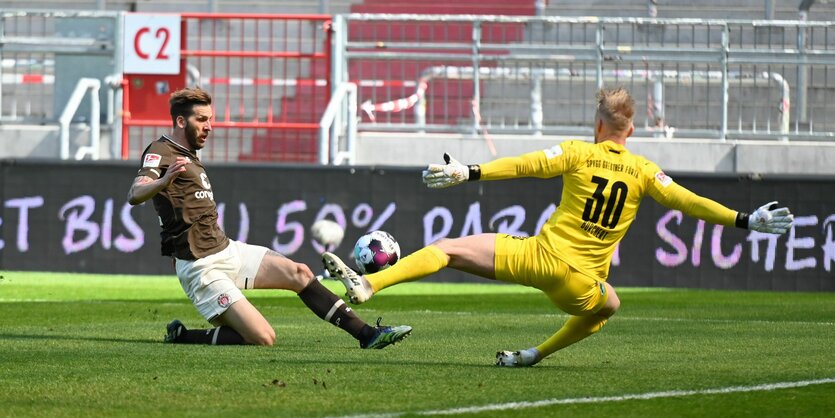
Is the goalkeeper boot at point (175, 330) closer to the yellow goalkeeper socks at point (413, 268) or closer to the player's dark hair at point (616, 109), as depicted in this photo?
the yellow goalkeeper socks at point (413, 268)

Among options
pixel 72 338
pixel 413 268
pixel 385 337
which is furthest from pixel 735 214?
pixel 72 338

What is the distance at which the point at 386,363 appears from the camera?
27.9ft

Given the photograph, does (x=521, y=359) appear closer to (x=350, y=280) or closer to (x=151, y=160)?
(x=350, y=280)

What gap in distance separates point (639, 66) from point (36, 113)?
325 inches

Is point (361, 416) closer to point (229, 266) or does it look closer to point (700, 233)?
point (229, 266)

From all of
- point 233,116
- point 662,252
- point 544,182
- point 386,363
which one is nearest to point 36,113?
point 233,116

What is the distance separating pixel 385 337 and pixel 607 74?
11089mm

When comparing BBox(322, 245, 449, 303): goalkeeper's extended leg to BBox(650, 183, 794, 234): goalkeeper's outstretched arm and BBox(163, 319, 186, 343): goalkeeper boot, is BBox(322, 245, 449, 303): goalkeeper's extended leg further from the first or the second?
BBox(163, 319, 186, 343): goalkeeper boot

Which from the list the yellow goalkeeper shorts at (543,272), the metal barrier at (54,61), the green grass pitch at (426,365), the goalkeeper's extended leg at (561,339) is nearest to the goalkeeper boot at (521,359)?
the goalkeeper's extended leg at (561,339)

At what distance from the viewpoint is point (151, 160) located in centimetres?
972

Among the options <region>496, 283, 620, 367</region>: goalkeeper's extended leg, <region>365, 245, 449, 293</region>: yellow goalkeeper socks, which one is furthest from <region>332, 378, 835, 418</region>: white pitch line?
<region>365, 245, 449, 293</region>: yellow goalkeeper socks

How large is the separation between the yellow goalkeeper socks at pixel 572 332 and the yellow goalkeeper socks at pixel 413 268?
870mm

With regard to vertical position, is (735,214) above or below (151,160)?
below

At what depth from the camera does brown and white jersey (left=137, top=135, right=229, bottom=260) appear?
996 cm
